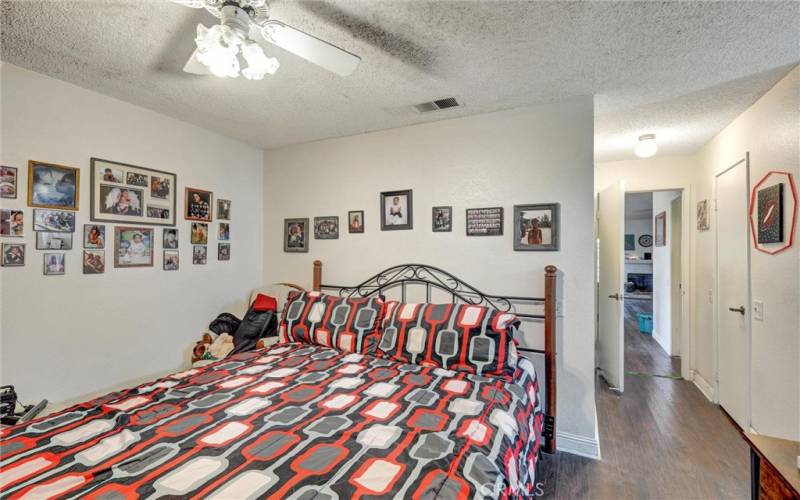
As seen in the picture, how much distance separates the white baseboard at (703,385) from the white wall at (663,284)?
102 cm

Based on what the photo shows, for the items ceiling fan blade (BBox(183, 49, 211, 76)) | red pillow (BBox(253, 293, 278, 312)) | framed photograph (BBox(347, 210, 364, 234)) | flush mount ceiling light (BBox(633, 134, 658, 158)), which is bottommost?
red pillow (BBox(253, 293, 278, 312))

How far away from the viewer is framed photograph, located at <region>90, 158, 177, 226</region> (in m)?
2.41

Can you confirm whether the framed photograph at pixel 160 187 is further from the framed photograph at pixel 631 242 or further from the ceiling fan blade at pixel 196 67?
the framed photograph at pixel 631 242

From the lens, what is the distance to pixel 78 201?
2309mm

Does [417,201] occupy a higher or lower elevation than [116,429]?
higher

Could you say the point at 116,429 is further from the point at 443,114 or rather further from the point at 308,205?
the point at 443,114

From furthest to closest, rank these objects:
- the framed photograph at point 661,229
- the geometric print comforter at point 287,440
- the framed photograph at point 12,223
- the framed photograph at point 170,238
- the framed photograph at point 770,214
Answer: the framed photograph at point 661,229
the framed photograph at point 170,238
the framed photograph at point 770,214
the framed photograph at point 12,223
the geometric print comforter at point 287,440

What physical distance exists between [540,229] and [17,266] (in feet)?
10.7

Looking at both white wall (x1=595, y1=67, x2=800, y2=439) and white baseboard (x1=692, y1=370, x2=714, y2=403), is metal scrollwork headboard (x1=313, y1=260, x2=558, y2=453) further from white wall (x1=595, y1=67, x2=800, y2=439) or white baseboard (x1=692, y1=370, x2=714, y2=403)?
white baseboard (x1=692, y1=370, x2=714, y2=403)

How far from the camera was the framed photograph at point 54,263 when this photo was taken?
7.11ft

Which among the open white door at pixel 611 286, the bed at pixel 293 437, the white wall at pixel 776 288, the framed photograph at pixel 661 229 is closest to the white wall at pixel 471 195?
the bed at pixel 293 437

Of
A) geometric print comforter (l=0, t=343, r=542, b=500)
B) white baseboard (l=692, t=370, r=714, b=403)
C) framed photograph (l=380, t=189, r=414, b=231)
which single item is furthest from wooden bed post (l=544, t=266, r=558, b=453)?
white baseboard (l=692, t=370, r=714, b=403)

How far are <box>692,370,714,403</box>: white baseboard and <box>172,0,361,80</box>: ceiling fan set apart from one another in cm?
412

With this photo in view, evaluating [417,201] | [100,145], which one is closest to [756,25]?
[417,201]
